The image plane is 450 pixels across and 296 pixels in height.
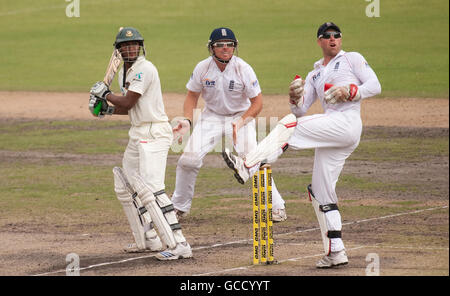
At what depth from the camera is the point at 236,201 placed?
1319 cm

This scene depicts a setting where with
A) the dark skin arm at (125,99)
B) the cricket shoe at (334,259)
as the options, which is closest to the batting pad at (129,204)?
the dark skin arm at (125,99)

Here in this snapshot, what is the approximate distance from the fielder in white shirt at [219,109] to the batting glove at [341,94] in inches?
113

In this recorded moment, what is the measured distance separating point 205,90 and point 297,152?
6963 millimetres

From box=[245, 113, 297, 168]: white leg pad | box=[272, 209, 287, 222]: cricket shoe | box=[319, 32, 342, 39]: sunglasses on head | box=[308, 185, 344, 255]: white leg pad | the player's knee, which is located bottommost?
box=[272, 209, 287, 222]: cricket shoe

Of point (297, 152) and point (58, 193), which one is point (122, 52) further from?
point (297, 152)

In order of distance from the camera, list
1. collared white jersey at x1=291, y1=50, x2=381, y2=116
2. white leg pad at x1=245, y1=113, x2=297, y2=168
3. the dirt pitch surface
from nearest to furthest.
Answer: white leg pad at x1=245, y1=113, x2=297, y2=168
collared white jersey at x1=291, y1=50, x2=381, y2=116
the dirt pitch surface

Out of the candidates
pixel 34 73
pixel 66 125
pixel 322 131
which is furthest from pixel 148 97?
pixel 34 73

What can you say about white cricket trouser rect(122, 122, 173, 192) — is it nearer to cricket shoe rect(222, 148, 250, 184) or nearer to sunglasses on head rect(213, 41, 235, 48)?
cricket shoe rect(222, 148, 250, 184)

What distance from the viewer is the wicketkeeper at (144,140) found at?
357 inches

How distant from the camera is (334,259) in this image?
854cm

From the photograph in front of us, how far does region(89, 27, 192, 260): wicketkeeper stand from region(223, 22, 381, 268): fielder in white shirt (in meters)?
1.11

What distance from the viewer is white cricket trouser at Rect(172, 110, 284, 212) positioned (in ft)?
37.7

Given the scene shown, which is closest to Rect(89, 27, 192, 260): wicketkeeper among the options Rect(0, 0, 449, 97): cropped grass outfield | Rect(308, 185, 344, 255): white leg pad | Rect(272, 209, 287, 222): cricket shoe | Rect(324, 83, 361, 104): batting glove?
Rect(308, 185, 344, 255): white leg pad

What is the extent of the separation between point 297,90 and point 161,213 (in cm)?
184
